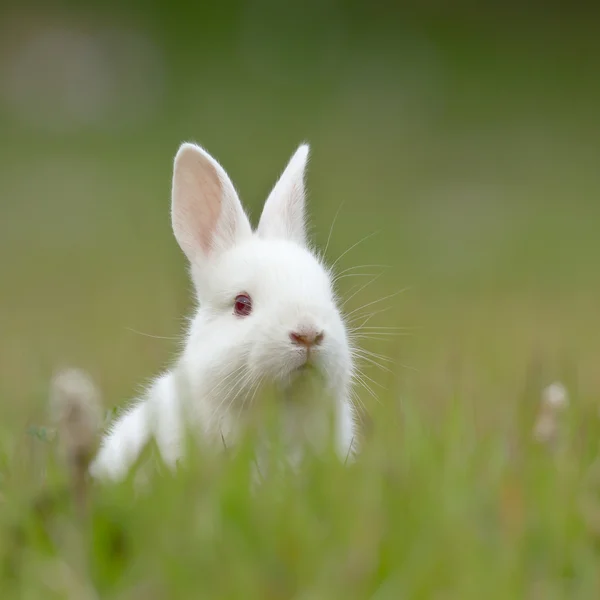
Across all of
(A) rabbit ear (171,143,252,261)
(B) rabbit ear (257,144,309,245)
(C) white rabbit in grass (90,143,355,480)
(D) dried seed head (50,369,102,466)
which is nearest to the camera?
(D) dried seed head (50,369,102,466)

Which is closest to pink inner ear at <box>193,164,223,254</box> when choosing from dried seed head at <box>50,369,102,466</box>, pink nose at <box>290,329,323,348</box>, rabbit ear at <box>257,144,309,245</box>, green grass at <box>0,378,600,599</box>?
rabbit ear at <box>257,144,309,245</box>

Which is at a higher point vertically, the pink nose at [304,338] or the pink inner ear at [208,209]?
the pink inner ear at [208,209]

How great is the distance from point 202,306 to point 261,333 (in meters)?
0.64

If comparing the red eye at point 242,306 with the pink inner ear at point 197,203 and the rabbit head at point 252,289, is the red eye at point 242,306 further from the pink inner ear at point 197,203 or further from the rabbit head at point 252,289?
the pink inner ear at point 197,203

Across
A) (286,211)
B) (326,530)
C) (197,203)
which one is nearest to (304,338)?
(286,211)

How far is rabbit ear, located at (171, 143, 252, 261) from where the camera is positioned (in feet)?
15.8

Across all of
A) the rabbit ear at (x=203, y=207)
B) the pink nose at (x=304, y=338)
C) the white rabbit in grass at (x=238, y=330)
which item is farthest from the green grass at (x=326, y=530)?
the rabbit ear at (x=203, y=207)

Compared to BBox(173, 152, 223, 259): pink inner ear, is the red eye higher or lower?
lower

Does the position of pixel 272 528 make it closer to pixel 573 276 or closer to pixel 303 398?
pixel 303 398

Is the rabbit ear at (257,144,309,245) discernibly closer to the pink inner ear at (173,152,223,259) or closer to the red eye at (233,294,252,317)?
the pink inner ear at (173,152,223,259)

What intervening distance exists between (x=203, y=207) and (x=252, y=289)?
2.31ft

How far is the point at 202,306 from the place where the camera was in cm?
470

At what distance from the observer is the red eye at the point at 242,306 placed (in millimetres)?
4406

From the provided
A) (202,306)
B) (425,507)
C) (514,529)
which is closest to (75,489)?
(425,507)
